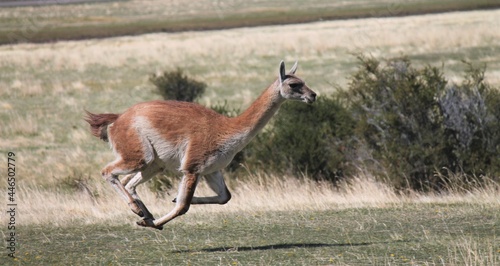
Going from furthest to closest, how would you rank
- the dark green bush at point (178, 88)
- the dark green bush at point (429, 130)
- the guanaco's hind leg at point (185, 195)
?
the dark green bush at point (178, 88) → the dark green bush at point (429, 130) → the guanaco's hind leg at point (185, 195)

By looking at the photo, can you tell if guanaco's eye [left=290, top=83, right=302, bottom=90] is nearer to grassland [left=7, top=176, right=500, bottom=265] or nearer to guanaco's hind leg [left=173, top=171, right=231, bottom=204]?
guanaco's hind leg [left=173, top=171, right=231, bottom=204]

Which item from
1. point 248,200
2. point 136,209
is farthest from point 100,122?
point 248,200

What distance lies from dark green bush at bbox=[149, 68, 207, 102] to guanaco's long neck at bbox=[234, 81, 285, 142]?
2045 centimetres

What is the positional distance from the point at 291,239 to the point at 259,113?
1442 mm

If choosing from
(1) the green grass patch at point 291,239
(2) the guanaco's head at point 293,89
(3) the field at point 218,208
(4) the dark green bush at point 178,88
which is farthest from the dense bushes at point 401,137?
(4) the dark green bush at point 178,88

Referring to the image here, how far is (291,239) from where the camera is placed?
33.2 feet

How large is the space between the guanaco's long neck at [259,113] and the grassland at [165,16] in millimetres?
54243

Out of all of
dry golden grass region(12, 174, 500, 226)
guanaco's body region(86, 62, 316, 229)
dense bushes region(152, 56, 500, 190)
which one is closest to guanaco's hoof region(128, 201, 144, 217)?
guanaco's body region(86, 62, 316, 229)

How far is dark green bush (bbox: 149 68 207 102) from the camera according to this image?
30828mm

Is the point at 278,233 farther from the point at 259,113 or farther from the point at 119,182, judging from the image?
the point at 119,182

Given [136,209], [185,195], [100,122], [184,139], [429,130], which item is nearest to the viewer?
[185,195]

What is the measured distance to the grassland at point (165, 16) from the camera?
7462 cm

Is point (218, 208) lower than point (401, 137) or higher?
higher

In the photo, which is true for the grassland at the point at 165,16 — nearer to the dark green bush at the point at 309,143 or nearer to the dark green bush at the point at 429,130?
the dark green bush at the point at 309,143
